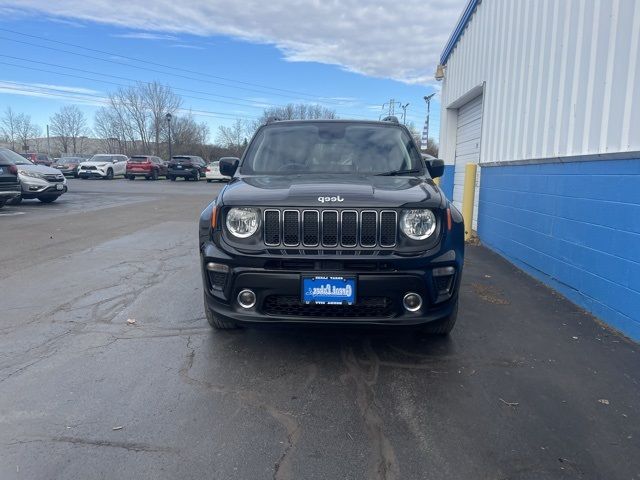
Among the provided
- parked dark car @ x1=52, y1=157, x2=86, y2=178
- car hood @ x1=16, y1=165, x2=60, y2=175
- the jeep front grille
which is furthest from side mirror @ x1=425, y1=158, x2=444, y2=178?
parked dark car @ x1=52, y1=157, x2=86, y2=178

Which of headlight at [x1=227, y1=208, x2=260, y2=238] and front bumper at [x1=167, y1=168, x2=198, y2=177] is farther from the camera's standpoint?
front bumper at [x1=167, y1=168, x2=198, y2=177]

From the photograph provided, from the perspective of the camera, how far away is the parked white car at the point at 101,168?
107 feet

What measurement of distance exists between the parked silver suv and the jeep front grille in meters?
13.6

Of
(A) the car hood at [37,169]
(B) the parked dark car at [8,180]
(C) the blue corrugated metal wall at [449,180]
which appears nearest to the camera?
(B) the parked dark car at [8,180]

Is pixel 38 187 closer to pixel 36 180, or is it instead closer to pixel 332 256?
pixel 36 180

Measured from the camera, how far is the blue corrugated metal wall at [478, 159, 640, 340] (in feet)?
14.2

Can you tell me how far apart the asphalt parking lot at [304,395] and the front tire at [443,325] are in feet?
0.45


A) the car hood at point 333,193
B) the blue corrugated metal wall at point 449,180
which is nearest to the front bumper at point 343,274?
the car hood at point 333,193

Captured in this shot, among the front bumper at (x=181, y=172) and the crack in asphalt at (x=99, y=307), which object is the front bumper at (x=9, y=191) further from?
the front bumper at (x=181, y=172)

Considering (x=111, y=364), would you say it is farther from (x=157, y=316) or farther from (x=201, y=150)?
(x=201, y=150)

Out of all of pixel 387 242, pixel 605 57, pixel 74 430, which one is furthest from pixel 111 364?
pixel 605 57

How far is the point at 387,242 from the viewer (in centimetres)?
339

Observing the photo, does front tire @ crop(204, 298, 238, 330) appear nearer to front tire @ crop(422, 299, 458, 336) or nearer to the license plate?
the license plate

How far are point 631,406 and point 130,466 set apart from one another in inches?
119
